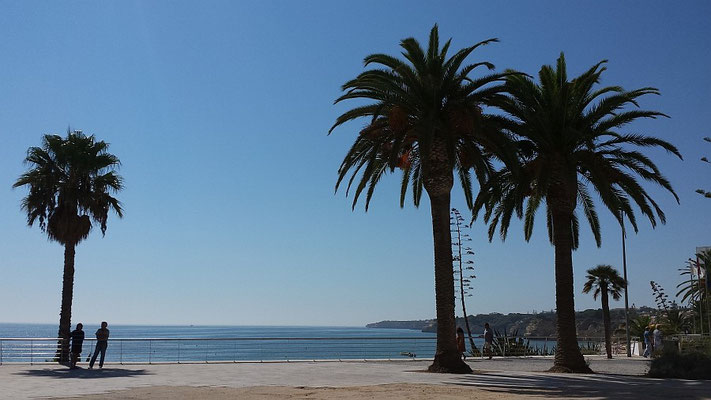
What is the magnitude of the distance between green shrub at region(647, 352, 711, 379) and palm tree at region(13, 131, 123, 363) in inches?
882

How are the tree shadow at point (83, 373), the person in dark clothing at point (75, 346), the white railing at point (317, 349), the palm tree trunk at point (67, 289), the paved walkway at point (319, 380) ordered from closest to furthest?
the paved walkway at point (319, 380)
the tree shadow at point (83, 373)
the person in dark clothing at point (75, 346)
the white railing at point (317, 349)
the palm tree trunk at point (67, 289)

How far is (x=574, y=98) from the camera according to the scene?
79.0 ft

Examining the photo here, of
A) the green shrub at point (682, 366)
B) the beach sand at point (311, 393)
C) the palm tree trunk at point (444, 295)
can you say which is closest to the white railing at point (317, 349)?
the palm tree trunk at point (444, 295)

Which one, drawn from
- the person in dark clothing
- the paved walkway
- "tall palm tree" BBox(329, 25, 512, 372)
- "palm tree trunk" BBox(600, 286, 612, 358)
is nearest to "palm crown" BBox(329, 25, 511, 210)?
"tall palm tree" BBox(329, 25, 512, 372)

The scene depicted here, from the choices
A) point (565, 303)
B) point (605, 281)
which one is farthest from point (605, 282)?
point (565, 303)

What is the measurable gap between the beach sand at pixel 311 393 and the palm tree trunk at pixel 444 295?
5154mm

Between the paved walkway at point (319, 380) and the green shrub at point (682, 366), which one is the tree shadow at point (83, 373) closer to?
the paved walkway at point (319, 380)

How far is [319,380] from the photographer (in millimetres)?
19594

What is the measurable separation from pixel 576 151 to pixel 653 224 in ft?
12.3

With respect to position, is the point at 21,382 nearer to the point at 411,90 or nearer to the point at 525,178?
the point at 411,90

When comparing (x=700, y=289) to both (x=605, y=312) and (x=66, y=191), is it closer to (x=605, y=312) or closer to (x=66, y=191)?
(x=605, y=312)

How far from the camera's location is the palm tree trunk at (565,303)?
2400 cm

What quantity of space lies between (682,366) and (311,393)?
40.5 feet

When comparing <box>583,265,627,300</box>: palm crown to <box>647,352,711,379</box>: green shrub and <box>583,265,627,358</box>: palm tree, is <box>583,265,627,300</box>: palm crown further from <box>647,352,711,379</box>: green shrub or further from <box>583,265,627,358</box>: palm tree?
<box>647,352,711,379</box>: green shrub
